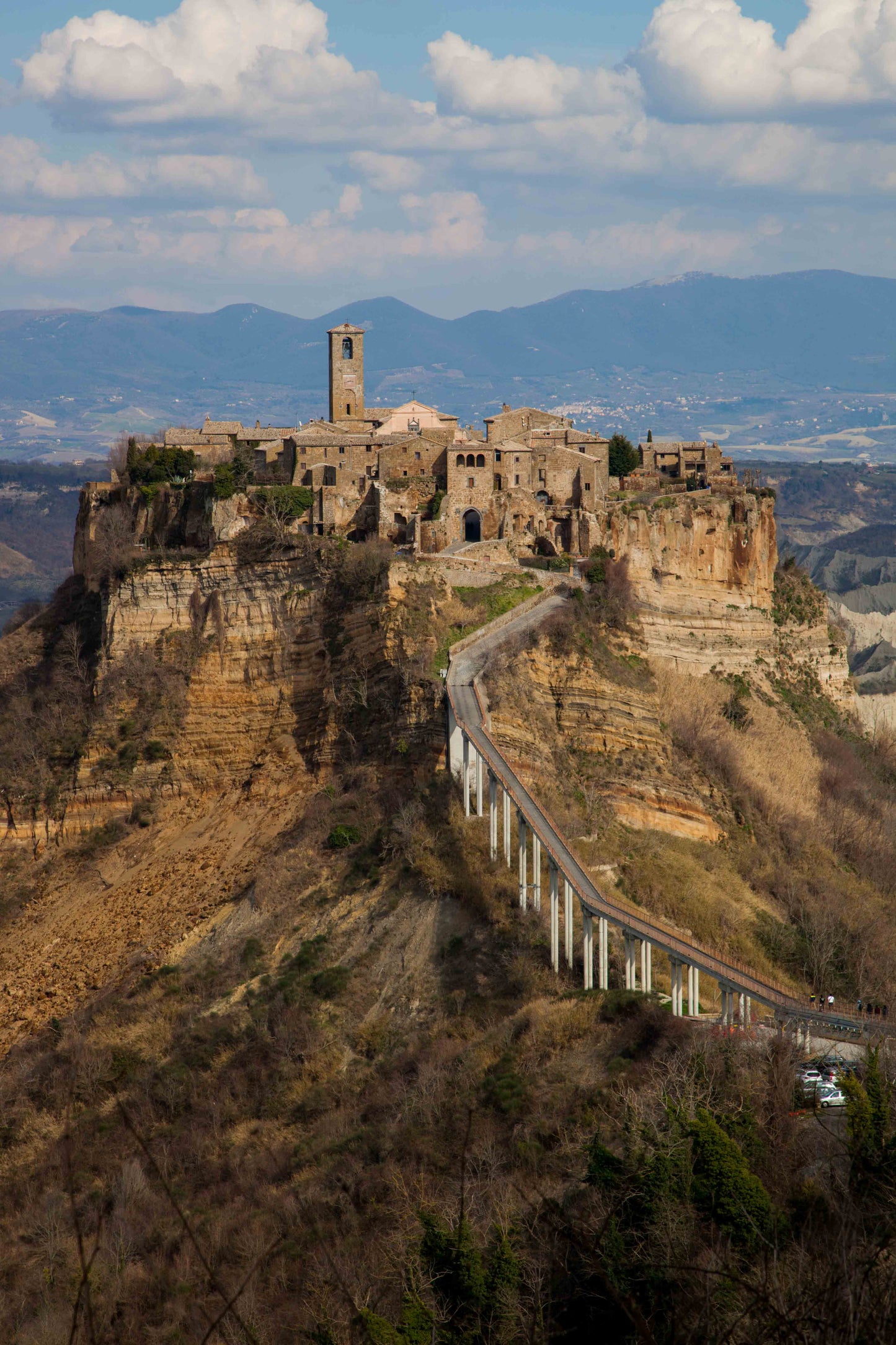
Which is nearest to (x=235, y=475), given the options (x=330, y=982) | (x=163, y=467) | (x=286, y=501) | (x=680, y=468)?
(x=286, y=501)

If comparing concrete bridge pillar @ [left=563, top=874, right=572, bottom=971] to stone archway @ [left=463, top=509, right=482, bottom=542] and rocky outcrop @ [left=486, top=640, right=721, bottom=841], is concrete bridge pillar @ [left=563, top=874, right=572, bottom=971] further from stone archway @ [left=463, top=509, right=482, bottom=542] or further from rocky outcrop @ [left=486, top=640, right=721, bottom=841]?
stone archway @ [left=463, top=509, right=482, bottom=542]

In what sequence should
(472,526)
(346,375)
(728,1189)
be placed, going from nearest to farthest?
(728,1189)
(472,526)
(346,375)

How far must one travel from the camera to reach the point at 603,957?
123 feet

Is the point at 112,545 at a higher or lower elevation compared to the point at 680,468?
lower

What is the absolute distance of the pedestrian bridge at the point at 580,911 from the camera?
36000 mm

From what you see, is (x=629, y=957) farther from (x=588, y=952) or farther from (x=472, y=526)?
(x=472, y=526)

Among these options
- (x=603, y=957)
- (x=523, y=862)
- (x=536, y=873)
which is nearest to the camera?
(x=603, y=957)

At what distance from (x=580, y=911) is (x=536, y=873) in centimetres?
181

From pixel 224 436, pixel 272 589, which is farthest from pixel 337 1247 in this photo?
pixel 224 436

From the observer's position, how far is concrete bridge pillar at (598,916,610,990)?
123ft

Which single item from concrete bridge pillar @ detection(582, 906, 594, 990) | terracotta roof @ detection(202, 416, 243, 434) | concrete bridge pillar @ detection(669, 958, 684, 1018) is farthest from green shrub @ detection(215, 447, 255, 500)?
concrete bridge pillar @ detection(669, 958, 684, 1018)

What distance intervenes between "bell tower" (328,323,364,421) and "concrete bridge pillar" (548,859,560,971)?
3095 centimetres

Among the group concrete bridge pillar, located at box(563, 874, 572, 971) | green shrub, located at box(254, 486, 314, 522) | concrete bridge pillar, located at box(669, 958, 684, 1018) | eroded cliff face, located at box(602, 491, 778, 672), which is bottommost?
concrete bridge pillar, located at box(669, 958, 684, 1018)

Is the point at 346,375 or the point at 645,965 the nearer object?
the point at 645,965
